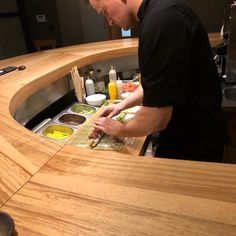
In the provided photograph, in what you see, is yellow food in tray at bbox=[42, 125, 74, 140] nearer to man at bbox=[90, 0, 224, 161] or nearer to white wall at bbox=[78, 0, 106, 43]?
man at bbox=[90, 0, 224, 161]

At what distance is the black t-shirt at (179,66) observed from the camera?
0.91 metres

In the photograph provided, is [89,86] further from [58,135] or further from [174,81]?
[174,81]

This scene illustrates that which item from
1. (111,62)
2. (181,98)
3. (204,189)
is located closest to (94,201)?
(204,189)

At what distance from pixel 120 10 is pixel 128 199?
0.92m

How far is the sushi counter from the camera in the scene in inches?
21.6

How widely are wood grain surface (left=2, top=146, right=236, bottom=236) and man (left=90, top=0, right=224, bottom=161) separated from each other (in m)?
0.30

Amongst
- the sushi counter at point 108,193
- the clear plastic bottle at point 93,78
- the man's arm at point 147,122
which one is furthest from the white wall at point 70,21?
the sushi counter at point 108,193

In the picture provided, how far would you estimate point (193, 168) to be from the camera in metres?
0.70

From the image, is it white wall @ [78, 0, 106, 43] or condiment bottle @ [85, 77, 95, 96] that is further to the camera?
white wall @ [78, 0, 106, 43]

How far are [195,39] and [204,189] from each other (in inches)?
24.0

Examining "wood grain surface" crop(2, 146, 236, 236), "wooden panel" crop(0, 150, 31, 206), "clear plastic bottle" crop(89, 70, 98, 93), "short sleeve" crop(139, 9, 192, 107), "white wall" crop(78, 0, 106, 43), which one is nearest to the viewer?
"wood grain surface" crop(2, 146, 236, 236)

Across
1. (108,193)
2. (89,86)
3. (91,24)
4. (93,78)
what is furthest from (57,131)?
(91,24)

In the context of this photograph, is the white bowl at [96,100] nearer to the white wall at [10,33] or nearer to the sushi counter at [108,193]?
the sushi counter at [108,193]

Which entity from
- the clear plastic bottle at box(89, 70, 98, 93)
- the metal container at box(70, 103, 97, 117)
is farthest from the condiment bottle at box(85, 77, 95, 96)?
the metal container at box(70, 103, 97, 117)
